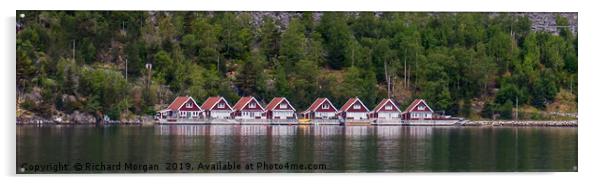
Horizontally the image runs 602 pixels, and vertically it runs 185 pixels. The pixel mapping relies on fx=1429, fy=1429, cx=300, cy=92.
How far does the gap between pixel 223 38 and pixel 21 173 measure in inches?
160

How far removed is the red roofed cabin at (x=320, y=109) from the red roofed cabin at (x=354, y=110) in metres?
0.18

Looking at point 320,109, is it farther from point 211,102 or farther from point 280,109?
point 211,102

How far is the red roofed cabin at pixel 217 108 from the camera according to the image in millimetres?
20812

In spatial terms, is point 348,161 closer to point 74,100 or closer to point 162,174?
point 162,174

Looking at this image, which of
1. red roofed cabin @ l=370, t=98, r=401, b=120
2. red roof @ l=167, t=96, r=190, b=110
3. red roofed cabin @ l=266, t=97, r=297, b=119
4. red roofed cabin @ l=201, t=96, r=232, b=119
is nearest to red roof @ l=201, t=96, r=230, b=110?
red roofed cabin @ l=201, t=96, r=232, b=119

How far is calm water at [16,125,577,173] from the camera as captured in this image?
18.5 m

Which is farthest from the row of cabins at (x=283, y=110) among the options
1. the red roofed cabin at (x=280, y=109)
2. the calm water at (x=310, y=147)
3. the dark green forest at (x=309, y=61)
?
the calm water at (x=310, y=147)

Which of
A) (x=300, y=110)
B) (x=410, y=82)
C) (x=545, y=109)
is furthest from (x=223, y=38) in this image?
(x=545, y=109)

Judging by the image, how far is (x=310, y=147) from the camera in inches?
785

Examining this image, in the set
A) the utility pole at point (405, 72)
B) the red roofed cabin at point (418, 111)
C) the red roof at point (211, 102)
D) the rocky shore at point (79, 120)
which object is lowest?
the rocky shore at point (79, 120)

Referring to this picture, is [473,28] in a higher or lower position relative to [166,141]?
higher

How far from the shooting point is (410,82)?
68.4 feet

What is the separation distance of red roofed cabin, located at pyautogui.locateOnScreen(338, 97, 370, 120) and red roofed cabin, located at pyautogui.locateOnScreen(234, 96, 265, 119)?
1.18 meters

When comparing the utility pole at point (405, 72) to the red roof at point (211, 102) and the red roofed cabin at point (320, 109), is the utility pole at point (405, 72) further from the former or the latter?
the red roof at point (211, 102)
